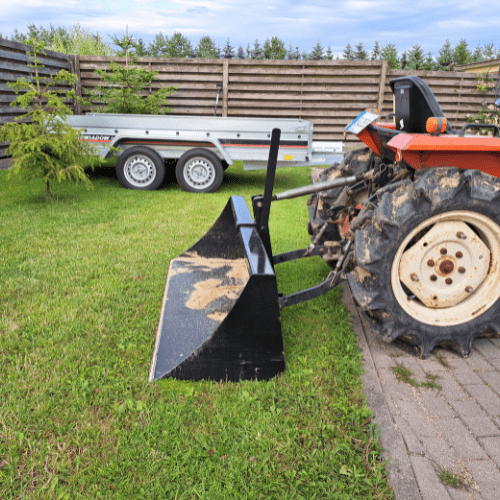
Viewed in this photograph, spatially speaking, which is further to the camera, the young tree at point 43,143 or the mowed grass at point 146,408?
the young tree at point 43,143

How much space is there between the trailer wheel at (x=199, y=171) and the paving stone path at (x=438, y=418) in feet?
16.7

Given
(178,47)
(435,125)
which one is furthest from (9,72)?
(178,47)

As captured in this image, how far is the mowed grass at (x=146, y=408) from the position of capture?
6.26 ft

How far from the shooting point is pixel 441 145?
8.55ft

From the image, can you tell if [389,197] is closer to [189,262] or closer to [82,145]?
[189,262]

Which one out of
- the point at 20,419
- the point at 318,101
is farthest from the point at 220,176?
the point at 20,419

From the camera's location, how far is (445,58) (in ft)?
65.5

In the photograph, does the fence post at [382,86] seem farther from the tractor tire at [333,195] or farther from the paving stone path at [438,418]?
the paving stone path at [438,418]

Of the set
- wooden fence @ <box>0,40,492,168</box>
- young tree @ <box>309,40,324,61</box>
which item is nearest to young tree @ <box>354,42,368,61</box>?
young tree @ <box>309,40,324,61</box>

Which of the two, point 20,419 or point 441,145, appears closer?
point 20,419

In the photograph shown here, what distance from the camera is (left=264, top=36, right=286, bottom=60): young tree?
18.4 meters

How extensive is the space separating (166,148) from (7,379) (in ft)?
18.0

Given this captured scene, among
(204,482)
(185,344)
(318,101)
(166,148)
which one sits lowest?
(204,482)

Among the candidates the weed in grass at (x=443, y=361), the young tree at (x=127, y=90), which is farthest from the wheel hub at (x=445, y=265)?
the young tree at (x=127, y=90)
